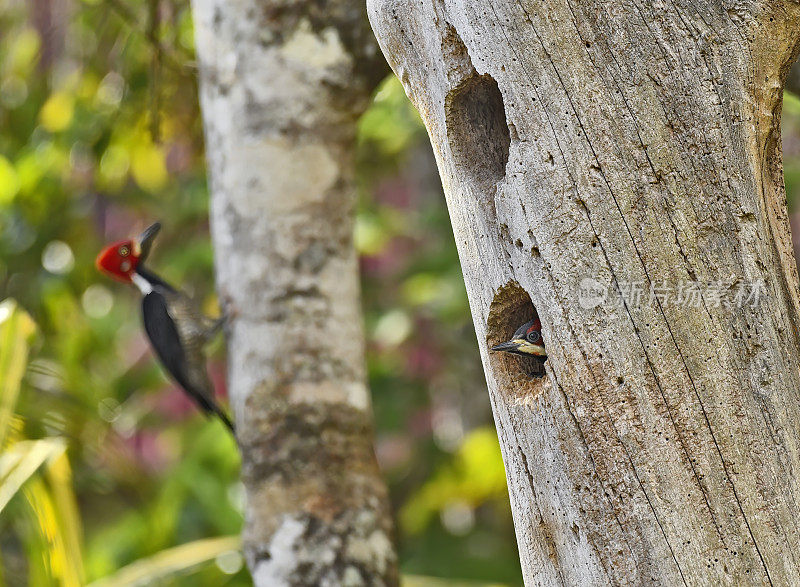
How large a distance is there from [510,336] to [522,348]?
0.09 metres

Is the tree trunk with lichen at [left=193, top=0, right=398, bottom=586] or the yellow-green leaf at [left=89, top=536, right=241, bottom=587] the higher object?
the tree trunk with lichen at [left=193, top=0, right=398, bottom=586]

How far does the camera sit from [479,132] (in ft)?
5.96

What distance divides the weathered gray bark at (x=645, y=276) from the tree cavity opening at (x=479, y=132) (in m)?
0.05

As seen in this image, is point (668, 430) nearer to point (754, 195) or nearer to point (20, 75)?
point (754, 195)

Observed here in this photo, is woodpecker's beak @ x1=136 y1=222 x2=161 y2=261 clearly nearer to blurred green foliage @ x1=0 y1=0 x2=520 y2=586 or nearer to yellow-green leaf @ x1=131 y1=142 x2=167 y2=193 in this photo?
blurred green foliage @ x1=0 y1=0 x2=520 y2=586

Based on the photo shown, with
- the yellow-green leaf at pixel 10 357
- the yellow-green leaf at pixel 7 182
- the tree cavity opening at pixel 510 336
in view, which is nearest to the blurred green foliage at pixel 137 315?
the yellow-green leaf at pixel 7 182

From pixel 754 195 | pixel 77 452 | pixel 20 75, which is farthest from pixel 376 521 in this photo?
pixel 20 75

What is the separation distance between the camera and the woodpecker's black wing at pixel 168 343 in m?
3.65

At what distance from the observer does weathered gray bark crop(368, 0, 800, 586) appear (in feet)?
5.11

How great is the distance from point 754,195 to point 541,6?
0.52 meters

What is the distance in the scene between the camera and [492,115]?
5.99 ft

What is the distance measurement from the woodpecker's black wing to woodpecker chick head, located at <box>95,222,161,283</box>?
0.23 m

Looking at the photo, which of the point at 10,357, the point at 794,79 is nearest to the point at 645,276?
the point at 794,79

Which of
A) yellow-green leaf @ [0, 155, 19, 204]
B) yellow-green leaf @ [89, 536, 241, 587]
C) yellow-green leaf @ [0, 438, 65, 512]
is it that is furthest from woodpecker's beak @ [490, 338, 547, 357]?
yellow-green leaf @ [0, 155, 19, 204]
